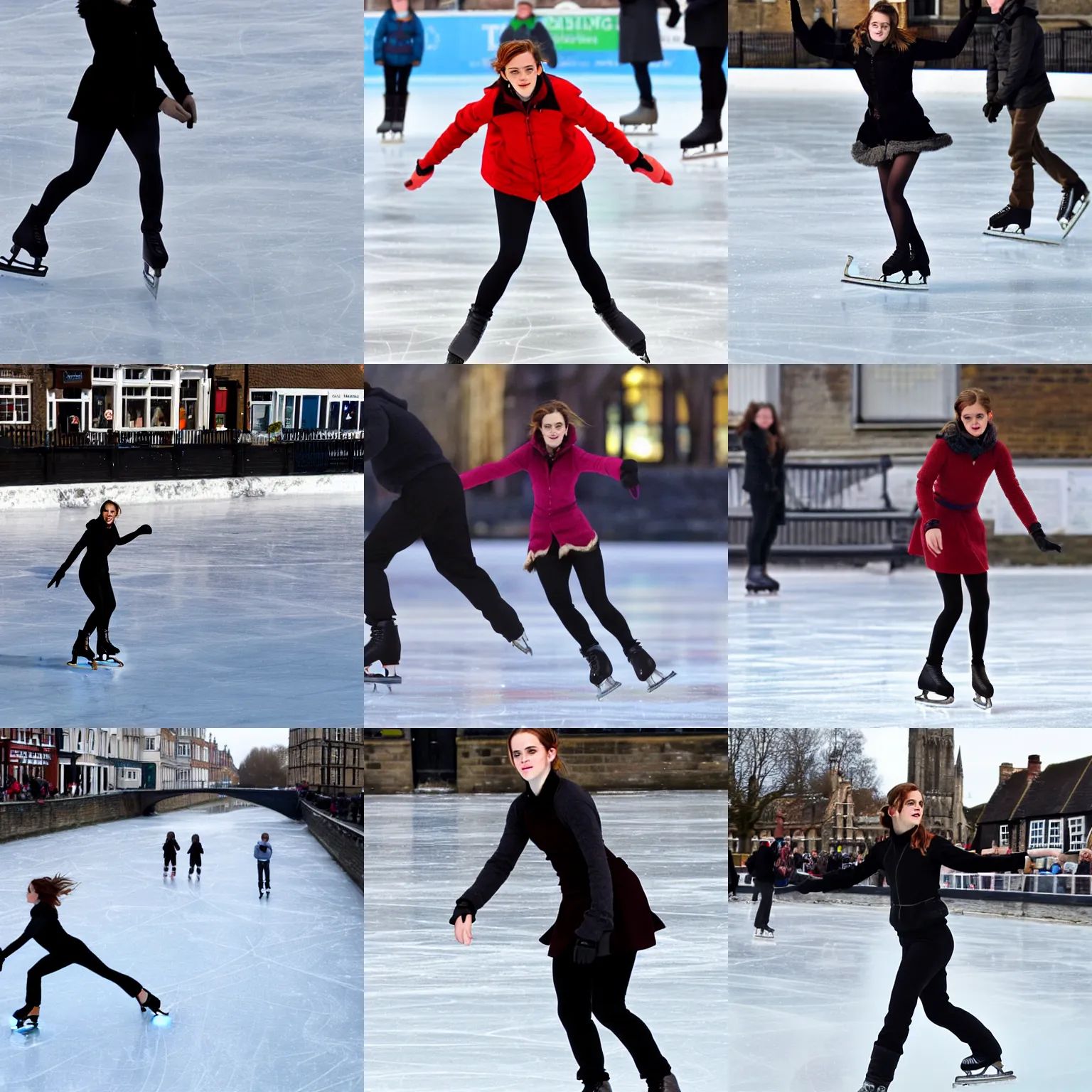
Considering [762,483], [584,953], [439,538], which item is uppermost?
[762,483]

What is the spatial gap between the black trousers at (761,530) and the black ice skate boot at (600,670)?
62.1 inches

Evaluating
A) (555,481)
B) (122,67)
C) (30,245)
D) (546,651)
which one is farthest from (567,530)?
(122,67)

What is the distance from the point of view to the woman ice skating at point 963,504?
6.95 meters

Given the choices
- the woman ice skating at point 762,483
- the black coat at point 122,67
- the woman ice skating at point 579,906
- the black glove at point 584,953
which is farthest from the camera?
the woman ice skating at point 762,483

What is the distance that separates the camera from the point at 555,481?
23.5 ft

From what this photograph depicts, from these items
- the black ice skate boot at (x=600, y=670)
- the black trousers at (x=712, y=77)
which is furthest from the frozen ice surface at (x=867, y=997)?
the black trousers at (x=712, y=77)

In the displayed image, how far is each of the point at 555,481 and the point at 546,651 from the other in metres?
0.89

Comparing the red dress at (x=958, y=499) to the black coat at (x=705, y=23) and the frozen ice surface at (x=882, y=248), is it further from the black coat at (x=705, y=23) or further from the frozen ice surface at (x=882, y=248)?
the black coat at (x=705, y=23)

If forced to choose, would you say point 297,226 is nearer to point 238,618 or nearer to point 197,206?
point 197,206

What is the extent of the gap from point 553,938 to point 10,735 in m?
3.04

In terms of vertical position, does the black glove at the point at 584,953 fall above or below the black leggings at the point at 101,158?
below

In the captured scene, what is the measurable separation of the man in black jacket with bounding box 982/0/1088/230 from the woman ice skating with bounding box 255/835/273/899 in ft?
15.2

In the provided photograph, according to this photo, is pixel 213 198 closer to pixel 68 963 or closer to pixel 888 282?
pixel 888 282

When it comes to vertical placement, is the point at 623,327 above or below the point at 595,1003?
above
